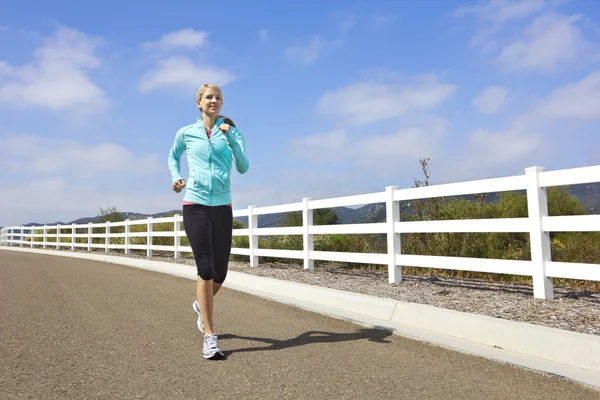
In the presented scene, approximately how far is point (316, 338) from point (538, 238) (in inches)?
118

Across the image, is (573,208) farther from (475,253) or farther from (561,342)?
(561,342)

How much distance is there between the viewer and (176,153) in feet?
15.2

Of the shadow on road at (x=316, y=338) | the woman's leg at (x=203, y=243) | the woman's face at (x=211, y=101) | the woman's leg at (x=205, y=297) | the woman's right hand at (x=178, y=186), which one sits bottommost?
the shadow on road at (x=316, y=338)

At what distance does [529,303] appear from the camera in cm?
562

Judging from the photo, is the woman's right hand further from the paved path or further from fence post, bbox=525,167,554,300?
fence post, bbox=525,167,554,300

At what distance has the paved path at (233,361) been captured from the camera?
3260mm

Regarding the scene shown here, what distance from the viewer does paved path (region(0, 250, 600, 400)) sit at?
326 centimetres

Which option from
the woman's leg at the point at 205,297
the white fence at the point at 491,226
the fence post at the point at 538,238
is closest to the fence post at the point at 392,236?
the white fence at the point at 491,226

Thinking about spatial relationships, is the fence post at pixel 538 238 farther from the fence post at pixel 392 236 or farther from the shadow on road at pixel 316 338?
the fence post at pixel 392 236

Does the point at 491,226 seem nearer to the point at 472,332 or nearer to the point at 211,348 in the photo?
the point at 472,332

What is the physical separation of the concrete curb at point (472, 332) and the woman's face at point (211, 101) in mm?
2805

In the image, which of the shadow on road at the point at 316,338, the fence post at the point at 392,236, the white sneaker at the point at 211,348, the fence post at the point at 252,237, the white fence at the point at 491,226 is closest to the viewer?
the white sneaker at the point at 211,348

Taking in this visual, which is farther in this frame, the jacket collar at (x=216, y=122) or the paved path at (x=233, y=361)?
the jacket collar at (x=216, y=122)

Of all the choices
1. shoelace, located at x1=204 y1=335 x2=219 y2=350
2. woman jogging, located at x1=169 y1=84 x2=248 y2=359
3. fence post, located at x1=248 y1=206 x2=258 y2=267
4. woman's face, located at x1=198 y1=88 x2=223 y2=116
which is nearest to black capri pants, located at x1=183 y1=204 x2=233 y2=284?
woman jogging, located at x1=169 y1=84 x2=248 y2=359
